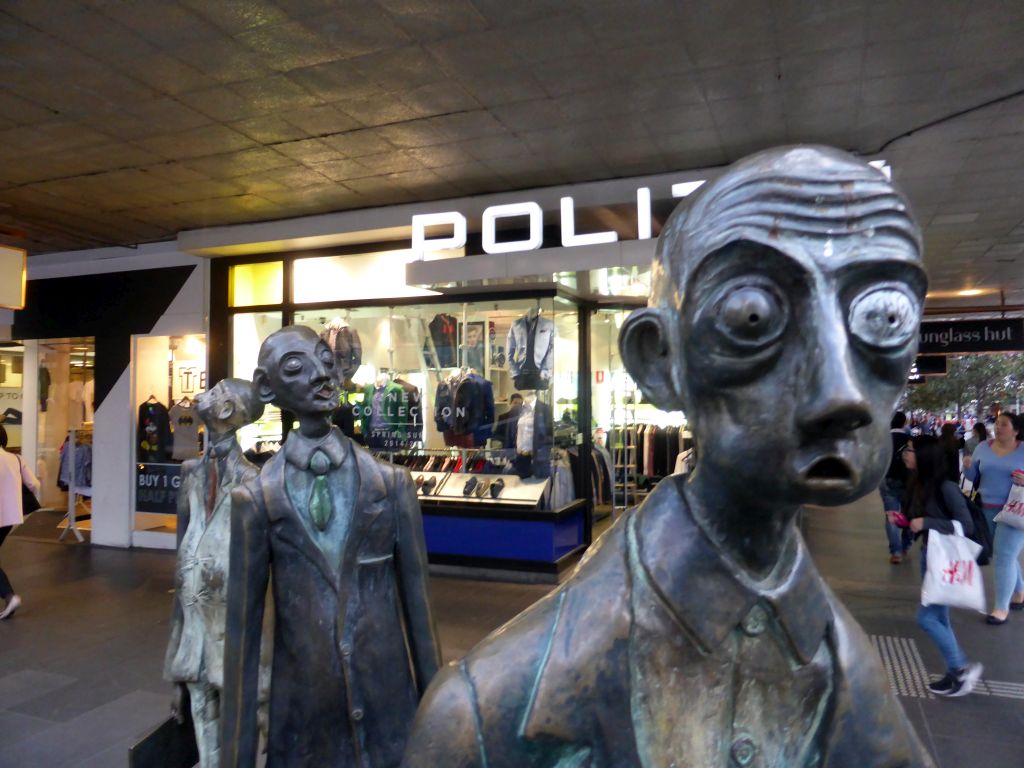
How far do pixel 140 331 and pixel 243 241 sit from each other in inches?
91.6

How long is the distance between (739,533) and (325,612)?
1.47 m

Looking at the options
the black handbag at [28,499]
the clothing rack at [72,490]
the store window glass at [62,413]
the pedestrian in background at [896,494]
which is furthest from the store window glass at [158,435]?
the pedestrian in background at [896,494]

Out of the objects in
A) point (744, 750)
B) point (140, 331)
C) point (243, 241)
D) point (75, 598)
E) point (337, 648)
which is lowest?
point (75, 598)

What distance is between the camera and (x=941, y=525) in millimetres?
4781

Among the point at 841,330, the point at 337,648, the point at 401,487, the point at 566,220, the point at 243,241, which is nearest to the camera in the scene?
the point at 841,330

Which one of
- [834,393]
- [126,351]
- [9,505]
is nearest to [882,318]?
[834,393]

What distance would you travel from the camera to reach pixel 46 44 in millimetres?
4750

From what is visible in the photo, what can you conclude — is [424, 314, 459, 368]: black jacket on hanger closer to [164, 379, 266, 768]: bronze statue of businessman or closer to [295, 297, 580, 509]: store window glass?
[295, 297, 580, 509]: store window glass

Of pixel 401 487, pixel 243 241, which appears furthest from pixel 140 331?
pixel 401 487

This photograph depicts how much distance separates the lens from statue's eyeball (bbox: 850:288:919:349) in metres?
0.67

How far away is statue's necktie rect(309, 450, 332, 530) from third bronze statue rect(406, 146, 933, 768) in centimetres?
128

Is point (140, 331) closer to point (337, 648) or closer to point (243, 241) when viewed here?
point (243, 241)

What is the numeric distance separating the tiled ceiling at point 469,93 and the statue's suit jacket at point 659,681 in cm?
420

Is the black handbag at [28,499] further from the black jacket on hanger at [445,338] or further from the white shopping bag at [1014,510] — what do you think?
the white shopping bag at [1014,510]
